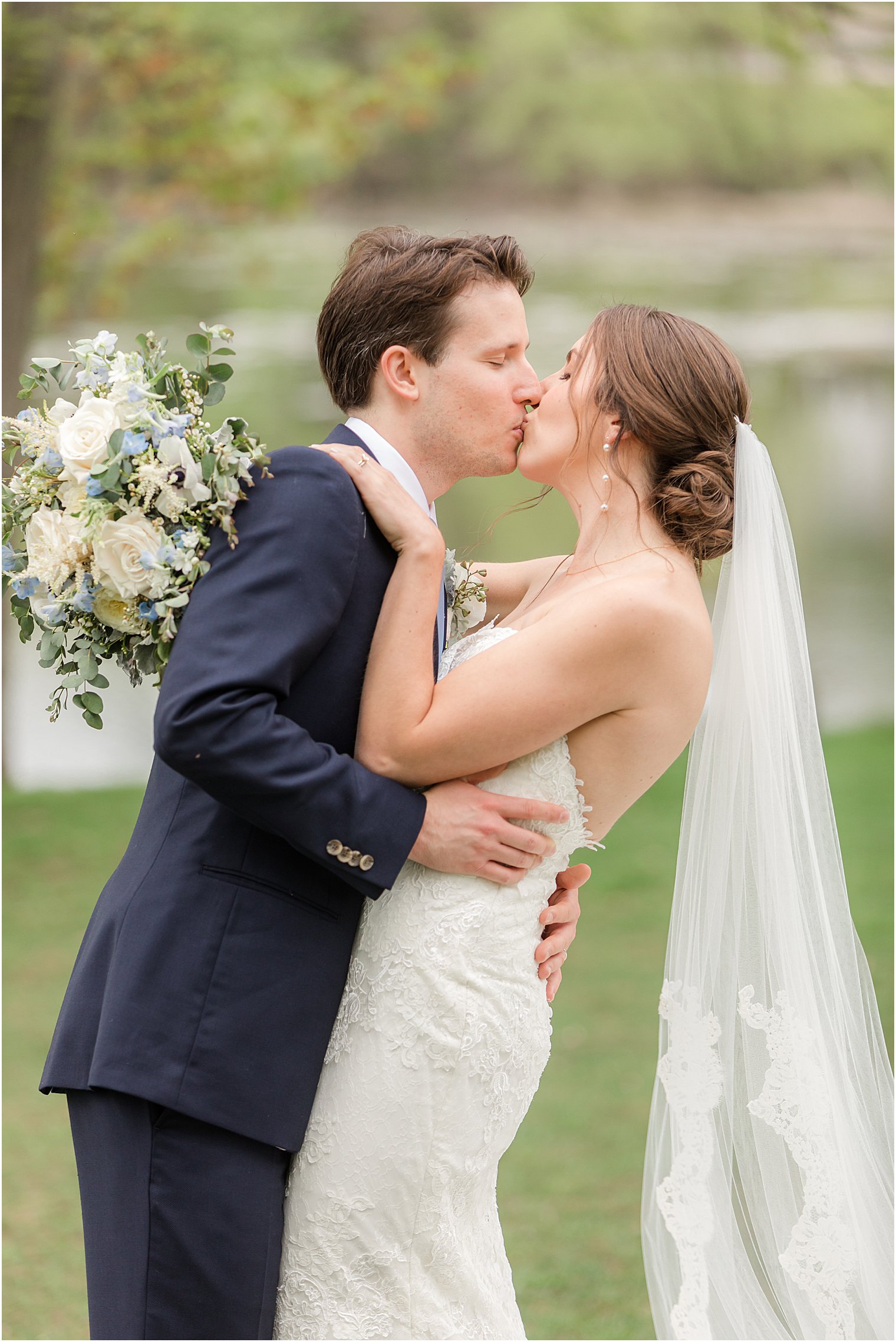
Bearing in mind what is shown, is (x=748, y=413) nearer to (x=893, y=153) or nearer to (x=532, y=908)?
(x=532, y=908)

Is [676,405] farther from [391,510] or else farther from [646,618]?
[391,510]

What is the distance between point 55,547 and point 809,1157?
2144 mm

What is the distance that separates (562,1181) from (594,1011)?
5.81 ft

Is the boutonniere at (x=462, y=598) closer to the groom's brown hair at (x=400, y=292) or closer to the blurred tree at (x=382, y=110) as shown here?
the groom's brown hair at (x=400, y=292)

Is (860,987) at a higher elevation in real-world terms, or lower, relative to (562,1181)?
higher

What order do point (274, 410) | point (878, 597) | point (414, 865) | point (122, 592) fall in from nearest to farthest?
1. point (122, 592)
2. point (414, 865)
3. point (274, 410)
4. point (878, 597)

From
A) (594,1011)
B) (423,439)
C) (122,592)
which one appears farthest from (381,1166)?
(594,1011)

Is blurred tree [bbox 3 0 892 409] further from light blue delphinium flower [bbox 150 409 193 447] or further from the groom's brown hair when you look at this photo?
light blue delphinium flower [bbox 150 409 193 447]

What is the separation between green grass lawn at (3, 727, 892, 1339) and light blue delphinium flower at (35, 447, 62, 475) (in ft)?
11.3

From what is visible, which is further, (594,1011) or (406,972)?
(594,1011)

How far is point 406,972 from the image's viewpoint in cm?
254

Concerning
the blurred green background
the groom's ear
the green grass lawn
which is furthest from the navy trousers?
the blurred green background

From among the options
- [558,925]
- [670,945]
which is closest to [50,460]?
[558,925]

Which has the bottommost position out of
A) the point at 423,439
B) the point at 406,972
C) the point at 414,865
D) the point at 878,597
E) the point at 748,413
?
the point at 406,972
